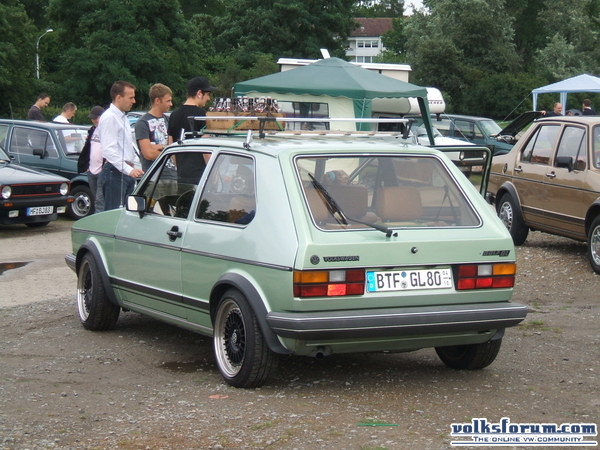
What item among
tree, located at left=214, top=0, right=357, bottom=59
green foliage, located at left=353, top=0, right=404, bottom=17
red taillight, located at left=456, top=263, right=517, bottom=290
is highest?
green foliage, located at left=353, top=0, right=404, bottom=17

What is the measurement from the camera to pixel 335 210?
5684mm

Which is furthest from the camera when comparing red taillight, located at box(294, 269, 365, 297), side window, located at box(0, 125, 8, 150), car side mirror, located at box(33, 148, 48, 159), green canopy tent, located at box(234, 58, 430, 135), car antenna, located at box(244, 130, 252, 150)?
green canopy tent, located at box(234, 58, 430, 135)

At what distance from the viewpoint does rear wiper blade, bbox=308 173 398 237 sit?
5.57 m

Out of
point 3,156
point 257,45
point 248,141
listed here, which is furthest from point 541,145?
point 257,45

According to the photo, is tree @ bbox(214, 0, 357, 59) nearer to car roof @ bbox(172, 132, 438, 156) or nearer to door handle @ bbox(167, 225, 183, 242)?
car roof @ bbox(172, 132, 438, 156)

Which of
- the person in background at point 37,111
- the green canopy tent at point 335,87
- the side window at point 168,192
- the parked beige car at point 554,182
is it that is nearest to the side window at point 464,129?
the green canopy tent at point 335,87

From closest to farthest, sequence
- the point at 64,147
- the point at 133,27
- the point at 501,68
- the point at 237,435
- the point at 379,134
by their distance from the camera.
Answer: the point at 237,435 < the point at 379,134 < the point at 64,147 < the point at 133,27 < the point at 501,68

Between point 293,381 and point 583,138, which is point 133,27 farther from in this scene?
point 293,381

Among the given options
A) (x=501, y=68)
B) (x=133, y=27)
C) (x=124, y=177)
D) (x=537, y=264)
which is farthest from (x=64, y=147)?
(x=501, y=68)

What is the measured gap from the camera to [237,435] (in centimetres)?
488

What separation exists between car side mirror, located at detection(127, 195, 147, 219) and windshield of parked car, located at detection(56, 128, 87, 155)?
423 inches

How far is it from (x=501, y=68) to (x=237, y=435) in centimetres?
6298

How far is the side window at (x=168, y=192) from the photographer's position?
6594 mm

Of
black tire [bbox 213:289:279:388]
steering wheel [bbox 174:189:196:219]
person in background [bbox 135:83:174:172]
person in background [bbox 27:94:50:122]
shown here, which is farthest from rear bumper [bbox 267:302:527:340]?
person in background [bbox 27:94:50:122]
